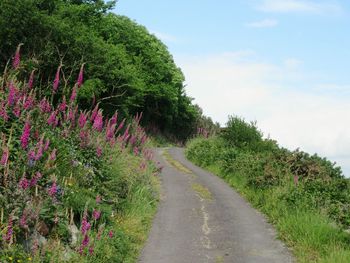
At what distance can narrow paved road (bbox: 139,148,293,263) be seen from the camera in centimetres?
942

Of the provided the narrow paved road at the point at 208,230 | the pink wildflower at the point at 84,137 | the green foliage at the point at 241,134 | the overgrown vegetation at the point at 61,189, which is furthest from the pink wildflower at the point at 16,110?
the green foliage at the point at 241,134

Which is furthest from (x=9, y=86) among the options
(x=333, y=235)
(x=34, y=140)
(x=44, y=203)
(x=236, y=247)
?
(x=333, y=235)

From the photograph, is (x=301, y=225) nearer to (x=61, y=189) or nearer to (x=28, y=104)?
(x=61, y=189)

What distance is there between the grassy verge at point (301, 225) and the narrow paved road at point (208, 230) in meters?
0.29

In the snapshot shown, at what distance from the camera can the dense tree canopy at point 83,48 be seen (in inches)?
669

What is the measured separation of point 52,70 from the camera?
718 inches

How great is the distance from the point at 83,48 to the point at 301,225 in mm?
12452

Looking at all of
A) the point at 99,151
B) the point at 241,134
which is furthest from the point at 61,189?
the point at 241,134

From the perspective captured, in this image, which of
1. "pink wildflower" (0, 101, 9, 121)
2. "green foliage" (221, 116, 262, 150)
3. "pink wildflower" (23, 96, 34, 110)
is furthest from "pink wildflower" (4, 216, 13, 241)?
"green foliage" (221, 116, 262, 150)

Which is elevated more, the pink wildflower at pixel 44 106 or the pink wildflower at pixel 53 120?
the pink wildflower at pixel 44 106

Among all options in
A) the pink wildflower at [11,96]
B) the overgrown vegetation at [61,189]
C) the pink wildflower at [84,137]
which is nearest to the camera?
the overgrown vegetation at [61,189]

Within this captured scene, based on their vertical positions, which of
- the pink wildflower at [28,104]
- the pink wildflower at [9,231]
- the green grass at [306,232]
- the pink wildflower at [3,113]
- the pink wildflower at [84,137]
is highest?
the pink wildflower at [28,104]

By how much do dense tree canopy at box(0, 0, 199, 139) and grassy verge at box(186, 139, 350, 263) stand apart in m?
5.96

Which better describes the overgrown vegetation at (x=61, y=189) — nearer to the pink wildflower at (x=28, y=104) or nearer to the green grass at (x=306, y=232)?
the pink wildflower at (x=28, y=104)
